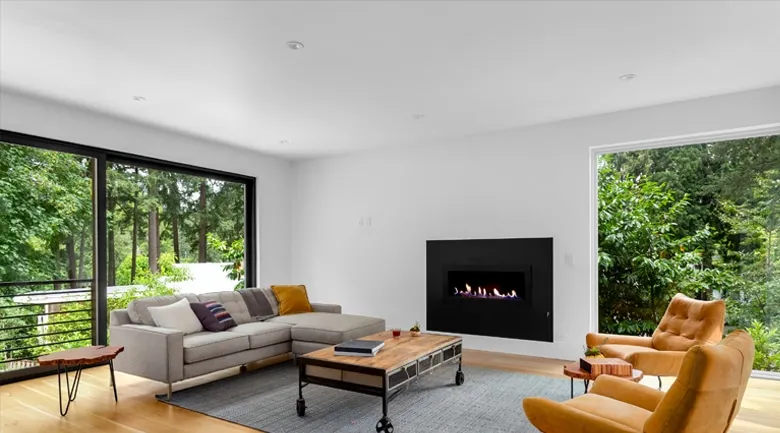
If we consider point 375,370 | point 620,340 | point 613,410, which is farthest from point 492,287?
point 613,410

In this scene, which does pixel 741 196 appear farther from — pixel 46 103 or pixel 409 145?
pixel 46 103

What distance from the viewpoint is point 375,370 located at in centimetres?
312

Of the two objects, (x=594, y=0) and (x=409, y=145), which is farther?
(x=409, y=145)

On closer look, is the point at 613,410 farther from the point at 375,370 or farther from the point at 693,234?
the point at 693,234

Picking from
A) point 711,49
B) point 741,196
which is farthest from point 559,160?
point 711,49

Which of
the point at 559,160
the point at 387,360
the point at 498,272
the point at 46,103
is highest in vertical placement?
the point at 46,103

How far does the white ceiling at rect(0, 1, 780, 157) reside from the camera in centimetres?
277

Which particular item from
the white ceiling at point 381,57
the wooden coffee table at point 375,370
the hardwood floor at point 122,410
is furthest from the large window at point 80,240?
the wooden coffee table at point 375,370

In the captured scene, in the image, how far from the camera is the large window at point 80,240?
439 cm

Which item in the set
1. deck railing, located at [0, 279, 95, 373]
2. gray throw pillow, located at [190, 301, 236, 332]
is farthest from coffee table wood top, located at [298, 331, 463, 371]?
deck railing, located at [0, 279, 95, 373]

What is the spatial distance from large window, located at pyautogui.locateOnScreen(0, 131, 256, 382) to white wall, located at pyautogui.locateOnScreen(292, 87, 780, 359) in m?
1.78

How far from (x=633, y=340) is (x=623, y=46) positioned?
7.43 feet

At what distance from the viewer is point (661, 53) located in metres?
3.38

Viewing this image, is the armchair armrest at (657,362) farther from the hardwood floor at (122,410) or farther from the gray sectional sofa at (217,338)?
the gray sectional sofa at (217,338)
